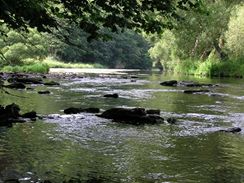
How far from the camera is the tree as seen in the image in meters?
9.76

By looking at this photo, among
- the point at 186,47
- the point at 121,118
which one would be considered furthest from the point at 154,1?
the point at 186,47

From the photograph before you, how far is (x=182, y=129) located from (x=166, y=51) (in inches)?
2741

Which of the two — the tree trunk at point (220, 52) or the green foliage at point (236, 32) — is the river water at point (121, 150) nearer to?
the green foliage at point (236, 32)

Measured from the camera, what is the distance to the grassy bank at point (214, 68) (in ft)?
223

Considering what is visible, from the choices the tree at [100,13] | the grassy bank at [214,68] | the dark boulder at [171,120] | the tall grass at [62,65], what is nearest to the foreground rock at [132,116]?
the dark boulder at [171,120]

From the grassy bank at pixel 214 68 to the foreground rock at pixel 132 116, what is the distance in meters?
48.3

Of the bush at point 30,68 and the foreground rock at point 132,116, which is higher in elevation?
the bush at point 30,68

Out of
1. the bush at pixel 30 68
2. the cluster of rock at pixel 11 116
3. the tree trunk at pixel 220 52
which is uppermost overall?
the tree trunk at pixel 220 52

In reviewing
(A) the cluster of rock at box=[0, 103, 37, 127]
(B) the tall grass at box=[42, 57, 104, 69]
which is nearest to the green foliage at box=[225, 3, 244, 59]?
(A) the cluster of rock at box=[0, 103, 37, 127]

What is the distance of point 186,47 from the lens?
253ft

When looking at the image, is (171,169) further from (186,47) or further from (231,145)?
(186,47)

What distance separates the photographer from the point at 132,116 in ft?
69.7

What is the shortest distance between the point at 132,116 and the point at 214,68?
5244 cm

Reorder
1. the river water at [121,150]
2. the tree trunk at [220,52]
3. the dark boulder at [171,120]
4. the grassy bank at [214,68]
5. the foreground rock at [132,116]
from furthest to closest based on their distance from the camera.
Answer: the tree trunk at [220,52] < the grassy bank at [214,68] < the foreground rock at [132,116] < the dark boulder at [171,120] < the river water at [121,150]
